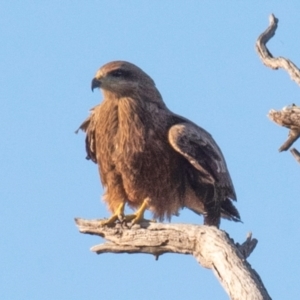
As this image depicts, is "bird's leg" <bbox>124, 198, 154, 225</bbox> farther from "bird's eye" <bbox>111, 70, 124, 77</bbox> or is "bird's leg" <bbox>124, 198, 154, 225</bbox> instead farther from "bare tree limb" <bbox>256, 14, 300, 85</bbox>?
"bare tree limb" <bbox>256, 14, 300, 85</bbox>

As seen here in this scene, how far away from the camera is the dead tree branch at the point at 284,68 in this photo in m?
8.36

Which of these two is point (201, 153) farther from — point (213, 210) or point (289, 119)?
point (289, 119)

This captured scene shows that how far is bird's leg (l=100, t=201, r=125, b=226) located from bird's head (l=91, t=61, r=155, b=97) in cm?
107

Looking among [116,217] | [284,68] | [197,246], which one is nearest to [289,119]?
[284,68]

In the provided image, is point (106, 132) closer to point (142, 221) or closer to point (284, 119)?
point (142, 221)

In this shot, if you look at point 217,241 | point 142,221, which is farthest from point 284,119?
point 142,221

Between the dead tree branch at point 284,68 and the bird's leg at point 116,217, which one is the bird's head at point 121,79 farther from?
the dead tree branch at point 284,68

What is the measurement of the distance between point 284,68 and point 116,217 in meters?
1.89

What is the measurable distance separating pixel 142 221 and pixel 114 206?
0.71 m

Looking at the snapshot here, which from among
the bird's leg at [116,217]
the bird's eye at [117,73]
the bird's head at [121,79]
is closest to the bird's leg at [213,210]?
the bird's leg at [116,217]

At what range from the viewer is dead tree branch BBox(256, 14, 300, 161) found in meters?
8.36

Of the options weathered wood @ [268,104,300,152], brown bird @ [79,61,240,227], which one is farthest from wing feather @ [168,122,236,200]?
weathered wood @ [268,104,300,152]

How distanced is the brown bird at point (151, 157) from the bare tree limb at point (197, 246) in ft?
1.92

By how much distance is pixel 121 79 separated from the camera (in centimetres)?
1034
